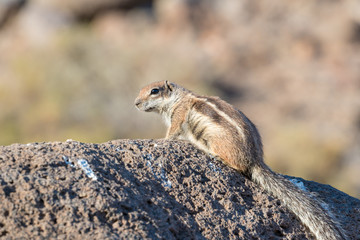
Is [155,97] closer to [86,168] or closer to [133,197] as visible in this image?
[86,168]

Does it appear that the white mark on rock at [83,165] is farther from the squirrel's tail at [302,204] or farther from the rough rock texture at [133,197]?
the squirrel's tail at [302,204]

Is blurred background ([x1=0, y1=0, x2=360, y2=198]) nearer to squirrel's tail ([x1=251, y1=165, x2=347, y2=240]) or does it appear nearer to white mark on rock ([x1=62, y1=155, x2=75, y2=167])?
squirrel's tail ([x1=251, y1=165, x2=347, y2=240])

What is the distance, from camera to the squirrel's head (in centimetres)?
725

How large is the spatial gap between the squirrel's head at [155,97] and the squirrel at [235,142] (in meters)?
0.08

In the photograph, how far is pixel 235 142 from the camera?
5.61m

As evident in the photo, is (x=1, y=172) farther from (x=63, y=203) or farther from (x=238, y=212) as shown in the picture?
(x=238, y=212)

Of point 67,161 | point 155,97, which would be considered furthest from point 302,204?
point 155,97

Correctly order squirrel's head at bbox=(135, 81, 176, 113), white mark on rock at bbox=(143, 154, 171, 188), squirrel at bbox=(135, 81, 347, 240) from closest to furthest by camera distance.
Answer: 1. white mark on rock at bbox=(143, 154, 171, 188)
2. squirrel at bbox=(135, 81, 347, 240)
3. squirrel's head at bbox=(135, 81, 176, 113)

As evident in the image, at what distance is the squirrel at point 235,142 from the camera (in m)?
4.98

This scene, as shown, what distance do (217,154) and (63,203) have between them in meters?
1.97

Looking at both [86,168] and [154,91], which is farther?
[154,91]

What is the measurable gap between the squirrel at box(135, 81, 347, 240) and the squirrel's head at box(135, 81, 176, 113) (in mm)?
78

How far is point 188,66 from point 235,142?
22.6 metres

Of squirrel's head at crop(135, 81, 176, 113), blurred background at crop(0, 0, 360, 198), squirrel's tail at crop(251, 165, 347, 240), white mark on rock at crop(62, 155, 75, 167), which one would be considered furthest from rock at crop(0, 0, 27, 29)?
white mark on rock at crop(62, 155, 75, 167)
